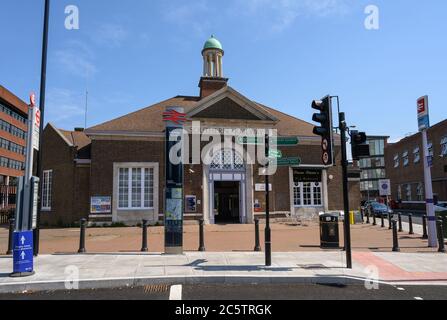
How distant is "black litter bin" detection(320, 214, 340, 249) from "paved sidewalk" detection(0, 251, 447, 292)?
44.2 inches

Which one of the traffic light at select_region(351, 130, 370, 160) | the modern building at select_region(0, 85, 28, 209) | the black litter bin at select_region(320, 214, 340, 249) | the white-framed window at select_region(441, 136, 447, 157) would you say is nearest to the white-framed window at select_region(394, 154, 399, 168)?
the white-framed window at select_region(441, 136, 447, 157)

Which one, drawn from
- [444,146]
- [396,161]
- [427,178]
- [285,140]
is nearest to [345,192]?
[285,140]

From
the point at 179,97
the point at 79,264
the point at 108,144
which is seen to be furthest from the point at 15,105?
the point at 79,264

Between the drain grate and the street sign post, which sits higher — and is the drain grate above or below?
below

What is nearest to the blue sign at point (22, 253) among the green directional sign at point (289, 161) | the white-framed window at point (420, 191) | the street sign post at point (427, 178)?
the green directional sign at point (289, 161)

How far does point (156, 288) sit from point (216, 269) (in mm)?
1752

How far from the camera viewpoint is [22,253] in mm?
7965

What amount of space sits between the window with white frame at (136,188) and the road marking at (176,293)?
15985mm

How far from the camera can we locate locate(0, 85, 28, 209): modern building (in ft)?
210

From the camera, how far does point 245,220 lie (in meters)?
23.7

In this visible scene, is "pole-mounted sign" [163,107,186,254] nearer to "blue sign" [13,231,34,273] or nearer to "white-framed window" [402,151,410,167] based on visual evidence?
"blue sign" [13,231,34,273]

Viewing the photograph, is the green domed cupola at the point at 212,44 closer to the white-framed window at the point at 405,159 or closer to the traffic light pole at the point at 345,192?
the traffic light pole at the point at 345,192

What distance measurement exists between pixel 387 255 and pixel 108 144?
1695 cm

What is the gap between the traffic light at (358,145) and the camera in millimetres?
9562
